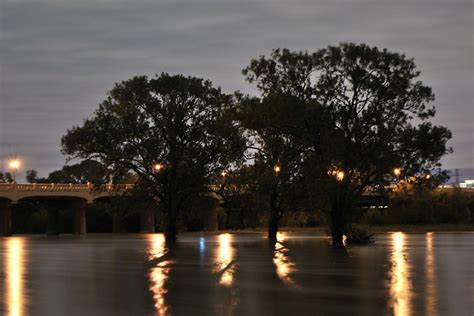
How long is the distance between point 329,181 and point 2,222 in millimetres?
80432

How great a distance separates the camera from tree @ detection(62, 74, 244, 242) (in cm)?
6178

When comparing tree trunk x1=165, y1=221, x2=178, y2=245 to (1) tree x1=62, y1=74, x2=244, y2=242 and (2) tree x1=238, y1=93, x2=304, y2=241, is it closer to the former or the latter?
(1) tree x1=62, y1=74, x2=244, y2=242

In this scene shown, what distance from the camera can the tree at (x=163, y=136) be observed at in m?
61.8

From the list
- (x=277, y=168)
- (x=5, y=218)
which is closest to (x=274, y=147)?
(x=277, y=168)

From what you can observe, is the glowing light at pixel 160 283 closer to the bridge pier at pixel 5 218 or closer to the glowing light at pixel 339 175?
the glowing light at pixel 339 175

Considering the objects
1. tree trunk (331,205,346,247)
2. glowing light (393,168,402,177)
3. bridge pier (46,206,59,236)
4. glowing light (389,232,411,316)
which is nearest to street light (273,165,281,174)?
tree trunk (331,205,346,247)

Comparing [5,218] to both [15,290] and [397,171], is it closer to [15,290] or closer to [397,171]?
[397,171]

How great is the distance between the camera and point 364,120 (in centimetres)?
4734

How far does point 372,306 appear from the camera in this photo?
17141 millimetres

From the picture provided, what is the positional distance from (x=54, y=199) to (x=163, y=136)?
6677 centimetres

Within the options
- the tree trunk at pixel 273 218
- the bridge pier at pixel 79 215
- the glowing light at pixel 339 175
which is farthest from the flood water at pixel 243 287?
the bridge pier at pixel 79 215

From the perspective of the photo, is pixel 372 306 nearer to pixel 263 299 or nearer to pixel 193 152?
pixel 263 299

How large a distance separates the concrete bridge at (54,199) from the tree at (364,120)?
64368mm

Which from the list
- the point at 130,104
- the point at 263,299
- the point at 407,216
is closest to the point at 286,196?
the point at 130,104
